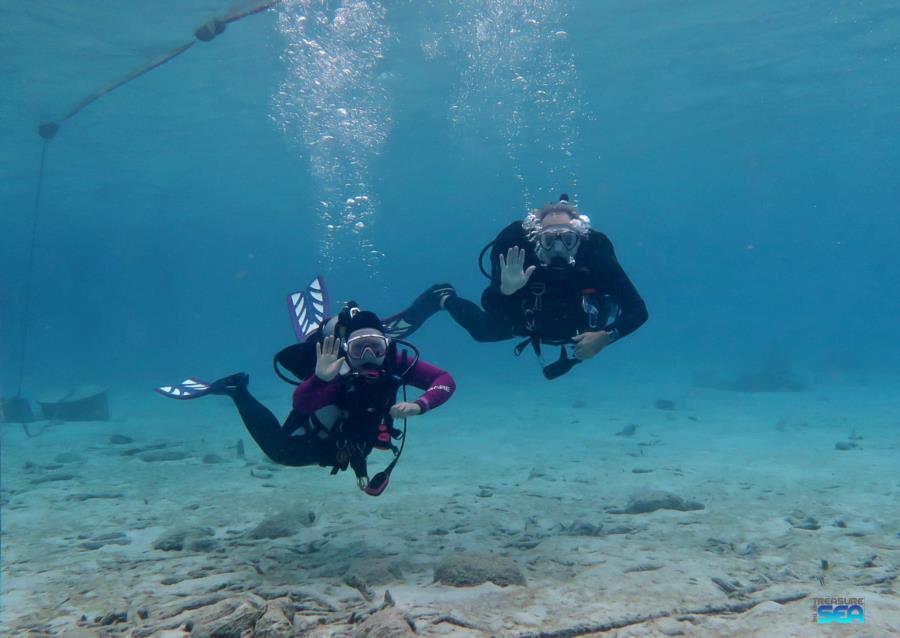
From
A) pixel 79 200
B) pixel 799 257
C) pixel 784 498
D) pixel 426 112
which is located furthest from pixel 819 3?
pixel 799 257

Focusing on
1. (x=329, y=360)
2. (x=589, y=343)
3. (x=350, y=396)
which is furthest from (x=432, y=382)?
(x=589, y=343)

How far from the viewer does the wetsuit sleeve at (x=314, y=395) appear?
5.16 meters

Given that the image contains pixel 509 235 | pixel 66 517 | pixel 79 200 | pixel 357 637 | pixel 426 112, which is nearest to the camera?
pixel 357 637

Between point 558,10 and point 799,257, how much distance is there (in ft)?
367

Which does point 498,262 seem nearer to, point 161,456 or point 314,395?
point 314,395

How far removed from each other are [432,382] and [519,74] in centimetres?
2213

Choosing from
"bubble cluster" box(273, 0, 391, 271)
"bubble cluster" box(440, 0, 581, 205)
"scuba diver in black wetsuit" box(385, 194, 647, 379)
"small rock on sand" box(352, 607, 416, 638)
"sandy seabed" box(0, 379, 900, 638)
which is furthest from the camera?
"bubble cluster" box(440, 0, 581, 205)

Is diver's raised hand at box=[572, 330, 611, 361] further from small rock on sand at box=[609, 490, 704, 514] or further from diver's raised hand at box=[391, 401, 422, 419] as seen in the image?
small rock on sand at box=[609, 490, 704, 514]

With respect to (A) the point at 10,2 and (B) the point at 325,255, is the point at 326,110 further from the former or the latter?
(B) the point at 325,255

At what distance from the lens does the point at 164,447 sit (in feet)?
43.8

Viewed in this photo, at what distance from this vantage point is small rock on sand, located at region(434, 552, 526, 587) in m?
4.90

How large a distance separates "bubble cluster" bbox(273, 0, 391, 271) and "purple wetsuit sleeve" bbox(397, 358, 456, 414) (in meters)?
15.5

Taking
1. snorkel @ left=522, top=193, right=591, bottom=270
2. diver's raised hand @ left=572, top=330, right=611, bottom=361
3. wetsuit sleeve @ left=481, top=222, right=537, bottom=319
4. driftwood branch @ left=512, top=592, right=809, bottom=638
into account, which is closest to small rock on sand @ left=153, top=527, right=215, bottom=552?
driftwood branch @ left=512, top=592, right=809, bottom=638

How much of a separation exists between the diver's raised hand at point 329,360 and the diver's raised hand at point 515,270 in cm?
189
